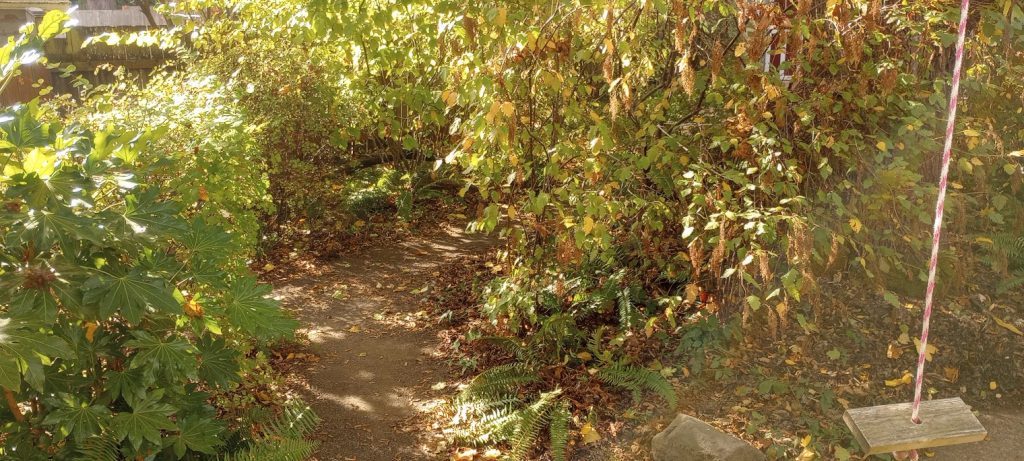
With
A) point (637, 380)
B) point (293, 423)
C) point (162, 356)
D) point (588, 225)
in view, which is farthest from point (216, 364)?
point (637, 380)

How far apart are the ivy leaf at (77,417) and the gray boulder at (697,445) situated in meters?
3.24

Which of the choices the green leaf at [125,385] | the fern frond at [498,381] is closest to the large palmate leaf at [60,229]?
the green leaf at [125,385]

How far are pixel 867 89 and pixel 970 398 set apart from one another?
220 cm

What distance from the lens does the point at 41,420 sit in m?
3.64

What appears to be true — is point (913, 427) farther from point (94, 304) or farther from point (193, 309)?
point (94, 304)

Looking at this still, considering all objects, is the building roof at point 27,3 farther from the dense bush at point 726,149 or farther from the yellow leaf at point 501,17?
the yellow leaf at point 501,17

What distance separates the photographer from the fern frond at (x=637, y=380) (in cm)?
566

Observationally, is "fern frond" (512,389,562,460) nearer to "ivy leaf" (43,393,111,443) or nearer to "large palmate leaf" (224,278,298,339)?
"large palmate leaf" (224,278,298,339)

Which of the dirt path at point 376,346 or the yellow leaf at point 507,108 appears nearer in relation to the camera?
the yellow leaf at point 507,108

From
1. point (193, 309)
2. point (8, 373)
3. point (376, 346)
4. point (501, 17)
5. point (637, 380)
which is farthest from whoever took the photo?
point (376, 346)

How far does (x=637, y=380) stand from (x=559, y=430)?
2.50 feet

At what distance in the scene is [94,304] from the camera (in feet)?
11.7

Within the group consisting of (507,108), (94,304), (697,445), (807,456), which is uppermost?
(507,108)

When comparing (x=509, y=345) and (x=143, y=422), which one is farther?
(x=509, y=345)
